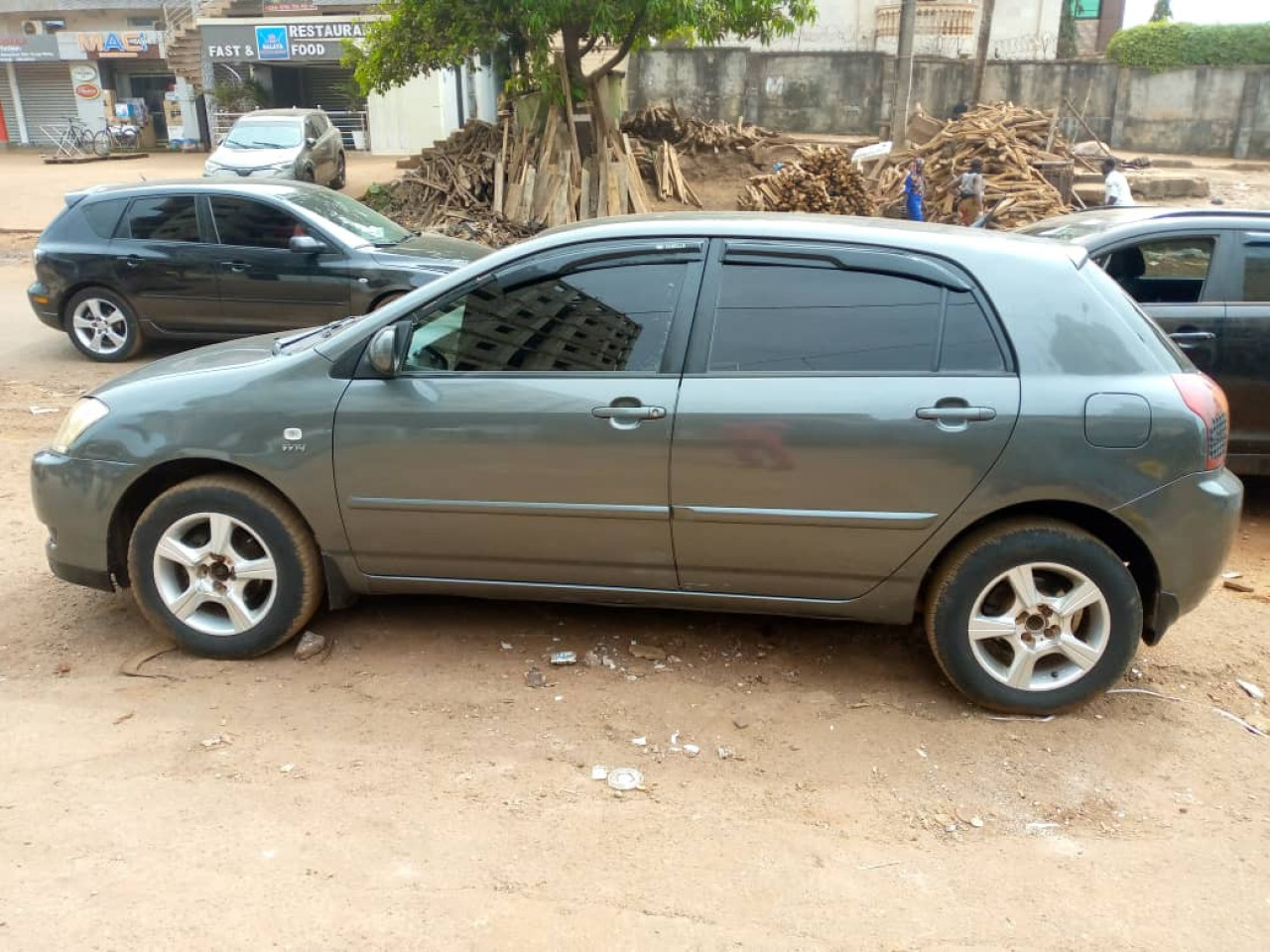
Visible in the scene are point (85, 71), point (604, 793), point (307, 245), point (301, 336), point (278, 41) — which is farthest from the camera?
point (85, 71)

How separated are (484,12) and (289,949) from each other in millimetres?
14325

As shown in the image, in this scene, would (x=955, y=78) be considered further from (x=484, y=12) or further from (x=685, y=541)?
(x=685, y=541)

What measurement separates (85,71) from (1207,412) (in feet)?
141

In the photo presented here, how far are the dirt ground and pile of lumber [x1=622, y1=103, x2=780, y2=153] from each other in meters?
16.7

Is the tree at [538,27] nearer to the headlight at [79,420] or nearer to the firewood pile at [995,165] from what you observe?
the firewood pile at [995,165]

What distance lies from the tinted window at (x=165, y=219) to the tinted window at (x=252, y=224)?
0.24m

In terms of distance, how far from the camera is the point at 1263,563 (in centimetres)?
529

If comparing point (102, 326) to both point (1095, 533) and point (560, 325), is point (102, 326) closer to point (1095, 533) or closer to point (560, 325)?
point (560, 325)

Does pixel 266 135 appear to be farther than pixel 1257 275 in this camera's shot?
Yes

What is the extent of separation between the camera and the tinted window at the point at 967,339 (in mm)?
3564

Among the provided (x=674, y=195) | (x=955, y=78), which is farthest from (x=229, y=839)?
(x=955, y=78)

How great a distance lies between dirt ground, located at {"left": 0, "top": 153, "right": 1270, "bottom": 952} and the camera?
2.74 m

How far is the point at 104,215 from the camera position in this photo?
9.13 meters

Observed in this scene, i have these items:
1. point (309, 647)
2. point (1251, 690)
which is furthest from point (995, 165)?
point (309, 647)
